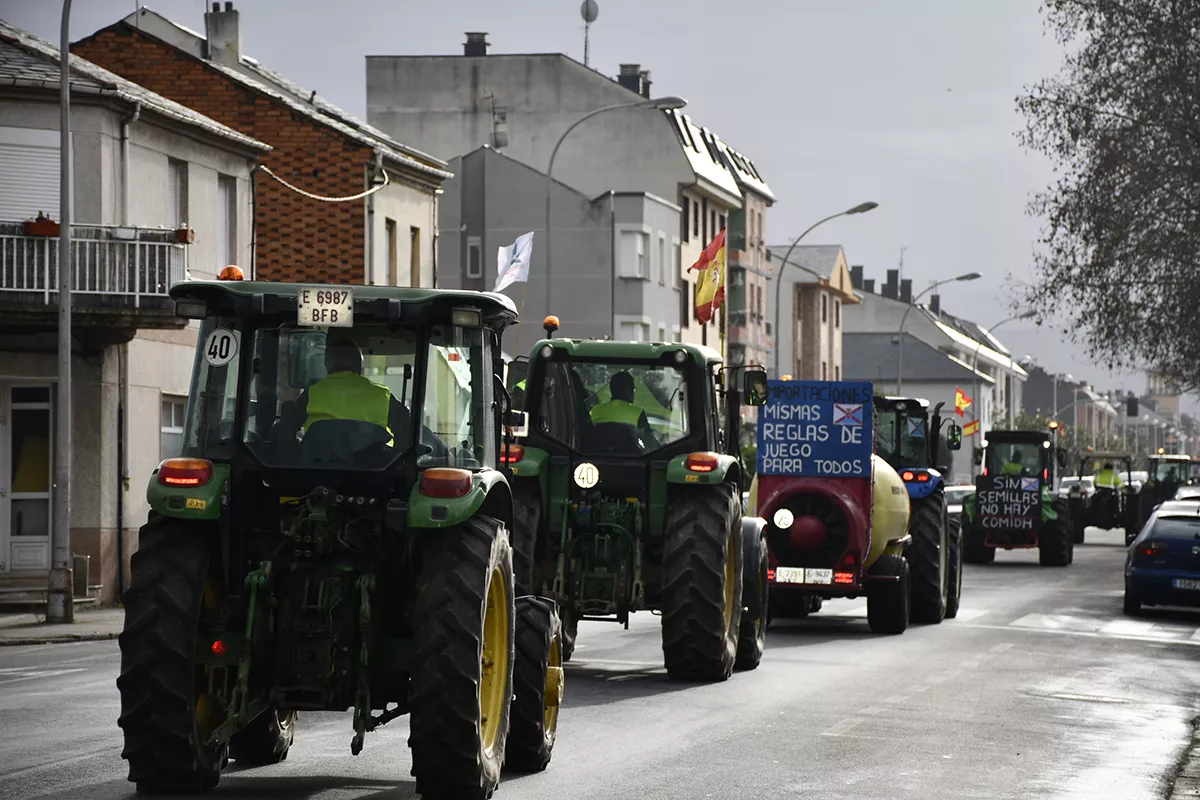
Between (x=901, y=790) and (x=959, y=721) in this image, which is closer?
(x=901, y=790)

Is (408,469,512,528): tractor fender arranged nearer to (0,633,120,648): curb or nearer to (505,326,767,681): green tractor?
(505,326,767,681): green tractor

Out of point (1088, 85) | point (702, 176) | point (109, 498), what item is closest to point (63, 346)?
point (109, 498)

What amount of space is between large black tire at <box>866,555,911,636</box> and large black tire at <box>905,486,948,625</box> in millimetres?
1327

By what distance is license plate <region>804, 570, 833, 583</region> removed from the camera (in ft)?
70.2

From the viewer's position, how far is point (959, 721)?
45.6ft

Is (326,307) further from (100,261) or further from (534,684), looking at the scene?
(100,261)

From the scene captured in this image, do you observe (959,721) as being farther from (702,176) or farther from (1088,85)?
(702,176)

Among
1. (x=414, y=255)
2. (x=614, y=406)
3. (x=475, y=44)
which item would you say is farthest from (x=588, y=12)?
(x=614, y=406)

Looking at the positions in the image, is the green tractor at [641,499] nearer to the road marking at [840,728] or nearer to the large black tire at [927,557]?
the road marking at [840,728]

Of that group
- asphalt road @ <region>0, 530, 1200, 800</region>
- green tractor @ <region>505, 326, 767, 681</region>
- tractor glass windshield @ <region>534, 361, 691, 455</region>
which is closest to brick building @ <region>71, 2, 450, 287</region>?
asphalt road @ <region>0, 530, 1200, 800</region>

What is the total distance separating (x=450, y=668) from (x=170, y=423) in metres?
22.5

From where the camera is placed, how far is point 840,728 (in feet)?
43.6

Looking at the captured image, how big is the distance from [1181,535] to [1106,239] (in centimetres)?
952

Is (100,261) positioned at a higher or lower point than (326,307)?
higher
